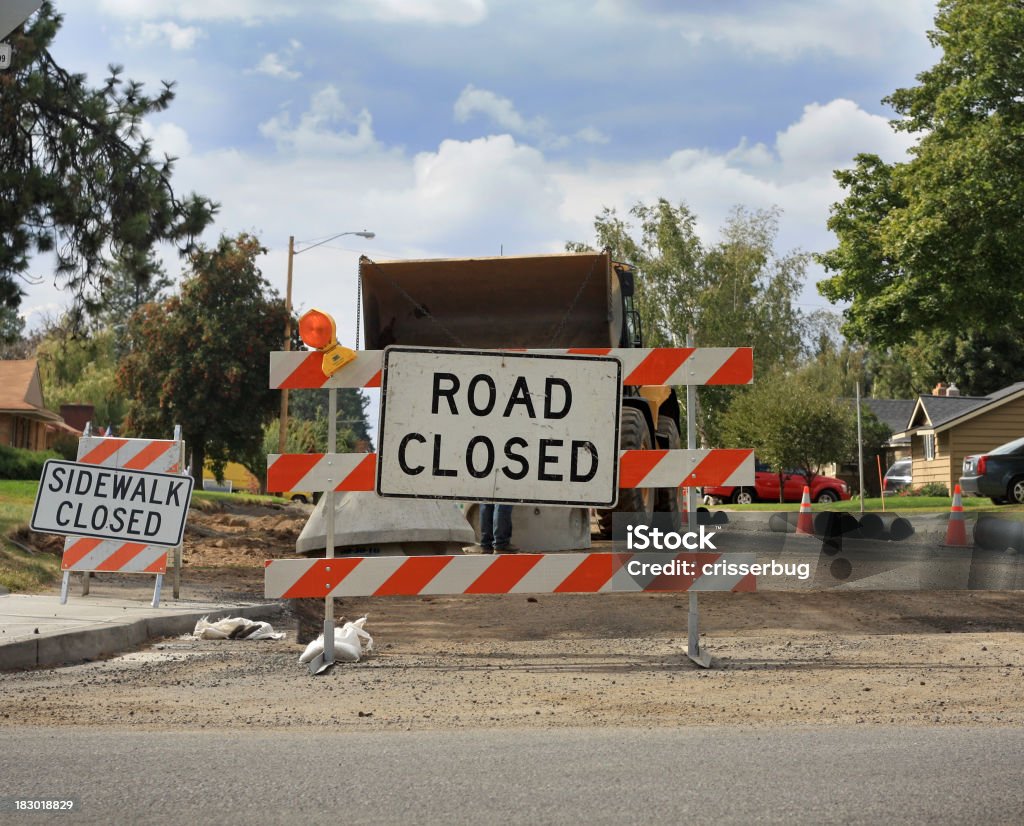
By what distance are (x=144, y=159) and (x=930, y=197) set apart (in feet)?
59.0

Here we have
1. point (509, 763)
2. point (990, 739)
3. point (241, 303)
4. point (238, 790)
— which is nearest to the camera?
point (238, 790)

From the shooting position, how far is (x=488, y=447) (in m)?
6.92

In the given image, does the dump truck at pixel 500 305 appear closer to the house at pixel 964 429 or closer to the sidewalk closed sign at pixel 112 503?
the sidewalk closed sign at pixel 112 503

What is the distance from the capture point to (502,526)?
1181 centimetres

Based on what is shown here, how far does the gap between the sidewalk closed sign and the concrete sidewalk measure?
62 cm

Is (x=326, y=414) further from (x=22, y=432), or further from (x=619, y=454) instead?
(x=619, y=454)

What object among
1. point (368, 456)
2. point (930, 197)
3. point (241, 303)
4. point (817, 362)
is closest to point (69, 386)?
point (241, 303)

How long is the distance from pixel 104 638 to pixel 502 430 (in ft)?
11.1

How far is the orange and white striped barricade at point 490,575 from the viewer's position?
720cm

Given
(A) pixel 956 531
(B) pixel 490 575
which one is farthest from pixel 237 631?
(A) pixel 956 531

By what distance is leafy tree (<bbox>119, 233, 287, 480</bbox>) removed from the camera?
1558 inches

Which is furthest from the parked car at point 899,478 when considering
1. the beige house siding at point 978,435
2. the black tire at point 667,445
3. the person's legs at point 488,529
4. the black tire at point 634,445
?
the person's legs at point 488,529

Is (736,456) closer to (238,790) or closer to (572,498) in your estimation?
(572,498)

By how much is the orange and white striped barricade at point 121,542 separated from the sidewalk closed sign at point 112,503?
9cm
